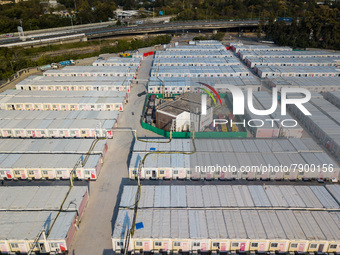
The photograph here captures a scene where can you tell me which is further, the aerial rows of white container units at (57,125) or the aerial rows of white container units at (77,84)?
the aerial rows of white container units at (77,84)

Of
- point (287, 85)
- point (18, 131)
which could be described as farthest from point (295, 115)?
point (18, 131)

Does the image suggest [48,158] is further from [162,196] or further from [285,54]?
[285,54]

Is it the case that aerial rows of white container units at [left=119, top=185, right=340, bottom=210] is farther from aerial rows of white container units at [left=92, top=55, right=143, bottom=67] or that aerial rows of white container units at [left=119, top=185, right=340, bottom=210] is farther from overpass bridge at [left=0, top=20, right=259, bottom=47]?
overpass bridge at [left=0, top=20, right=259, bottom=47]

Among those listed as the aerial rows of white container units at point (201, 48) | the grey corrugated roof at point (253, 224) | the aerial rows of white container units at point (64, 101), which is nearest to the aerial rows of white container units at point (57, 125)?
the aerial rows of white container units at point (64, 101)

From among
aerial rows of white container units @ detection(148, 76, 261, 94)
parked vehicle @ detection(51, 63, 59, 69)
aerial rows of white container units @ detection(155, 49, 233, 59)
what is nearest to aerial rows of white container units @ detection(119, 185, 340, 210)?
aerial rows of white container units @ detection(148, 76, 261, 94)

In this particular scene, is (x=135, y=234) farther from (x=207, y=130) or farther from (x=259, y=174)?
(x=207, y=130)

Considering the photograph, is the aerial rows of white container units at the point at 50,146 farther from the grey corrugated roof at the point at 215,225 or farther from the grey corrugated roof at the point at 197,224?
the grey corrugated roof at the point at 215,225
